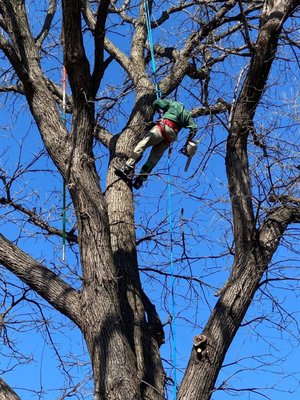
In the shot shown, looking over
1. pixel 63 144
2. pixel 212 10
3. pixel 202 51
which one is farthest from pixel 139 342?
pixel 212 10

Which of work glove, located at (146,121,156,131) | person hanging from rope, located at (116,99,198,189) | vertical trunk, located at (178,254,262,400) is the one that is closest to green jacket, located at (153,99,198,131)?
person hanging from rope, located at (116,99,198,189)

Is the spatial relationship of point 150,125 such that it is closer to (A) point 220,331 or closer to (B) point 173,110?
(B) point 173,110

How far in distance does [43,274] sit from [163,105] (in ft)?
6.38

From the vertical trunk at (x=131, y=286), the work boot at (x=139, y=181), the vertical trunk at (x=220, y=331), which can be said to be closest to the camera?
the vertical trunk at (x=220, y=331)

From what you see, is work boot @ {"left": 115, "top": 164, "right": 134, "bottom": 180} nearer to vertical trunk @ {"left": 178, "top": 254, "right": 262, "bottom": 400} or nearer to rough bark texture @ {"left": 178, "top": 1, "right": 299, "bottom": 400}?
rough bark texture @ {"left": 178, "top": 1, "right": 299, "bottom": 400}

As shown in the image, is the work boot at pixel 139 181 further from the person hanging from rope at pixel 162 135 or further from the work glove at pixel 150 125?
the work glove at pixel 150 125

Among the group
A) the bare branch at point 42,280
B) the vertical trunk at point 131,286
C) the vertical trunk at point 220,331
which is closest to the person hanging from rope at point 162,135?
the vertical trunk at point 131,286

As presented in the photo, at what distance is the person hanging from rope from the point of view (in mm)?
6426

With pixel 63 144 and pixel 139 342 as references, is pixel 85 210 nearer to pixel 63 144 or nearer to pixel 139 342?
pixel 63 144

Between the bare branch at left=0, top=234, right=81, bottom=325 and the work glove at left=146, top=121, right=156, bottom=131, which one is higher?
the work glove at left=146, top=121, right=156, bottom=131

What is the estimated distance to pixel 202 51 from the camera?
6.39m

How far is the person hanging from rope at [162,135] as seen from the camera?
6.43 metres

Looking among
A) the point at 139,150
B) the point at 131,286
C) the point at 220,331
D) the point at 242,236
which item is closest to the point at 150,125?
the point at 139,150

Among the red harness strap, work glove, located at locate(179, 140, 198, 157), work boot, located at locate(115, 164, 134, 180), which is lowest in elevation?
work boot, located at locate(115, 164, 134, 180)
